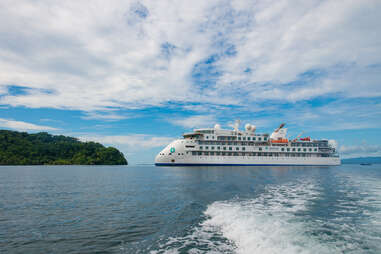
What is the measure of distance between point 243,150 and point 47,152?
123 m

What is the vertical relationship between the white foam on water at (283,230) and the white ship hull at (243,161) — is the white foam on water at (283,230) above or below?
below

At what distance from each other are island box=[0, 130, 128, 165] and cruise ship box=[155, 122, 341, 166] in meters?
88.1

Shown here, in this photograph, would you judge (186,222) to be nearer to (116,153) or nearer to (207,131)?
(207,131)

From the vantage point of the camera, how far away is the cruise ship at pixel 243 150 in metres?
79.9

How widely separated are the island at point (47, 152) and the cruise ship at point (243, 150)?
88.1 metres

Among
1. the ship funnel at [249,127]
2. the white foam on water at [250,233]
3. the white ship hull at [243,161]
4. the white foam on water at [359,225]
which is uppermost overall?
the ship funnel at [249,127]

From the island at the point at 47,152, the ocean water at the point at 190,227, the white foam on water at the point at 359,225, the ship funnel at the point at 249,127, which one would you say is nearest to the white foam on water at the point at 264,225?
the ocean water at the point at 190,227

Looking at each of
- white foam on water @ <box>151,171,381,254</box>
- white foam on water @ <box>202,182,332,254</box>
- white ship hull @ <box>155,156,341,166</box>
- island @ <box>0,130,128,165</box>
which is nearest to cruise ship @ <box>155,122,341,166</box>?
white ship hull @ <box>155,156,341,166</box>

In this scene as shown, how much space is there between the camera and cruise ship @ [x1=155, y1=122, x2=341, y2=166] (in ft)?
262

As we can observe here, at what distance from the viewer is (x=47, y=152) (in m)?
144

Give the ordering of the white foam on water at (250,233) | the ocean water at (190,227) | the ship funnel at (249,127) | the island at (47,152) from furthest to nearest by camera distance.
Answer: the island at (47,152), the ship funnel at (249,127), the ocean water at (190,227), the white foam on water at (250,233)

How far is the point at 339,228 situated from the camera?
1133cm

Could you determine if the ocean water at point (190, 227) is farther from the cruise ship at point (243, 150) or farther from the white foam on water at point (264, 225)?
the cruise ship at point (243, 150)

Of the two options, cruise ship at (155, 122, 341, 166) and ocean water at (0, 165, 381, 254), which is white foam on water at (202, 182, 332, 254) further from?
cruise ship at (155, 122, 341, 166)
